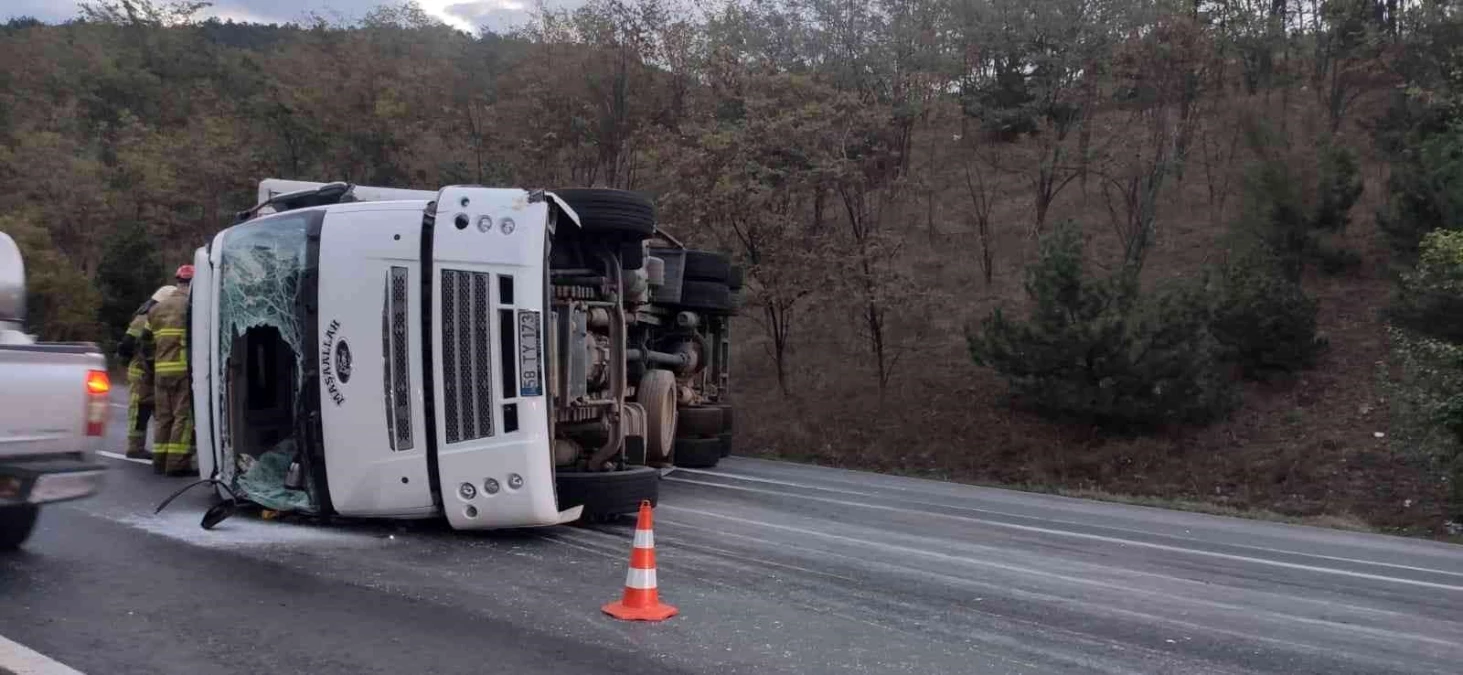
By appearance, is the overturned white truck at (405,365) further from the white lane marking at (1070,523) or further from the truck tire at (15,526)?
the white lane marking at (1070,523)

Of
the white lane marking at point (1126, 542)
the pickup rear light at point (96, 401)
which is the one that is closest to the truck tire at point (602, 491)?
the white lane marking at point (1126, 542)

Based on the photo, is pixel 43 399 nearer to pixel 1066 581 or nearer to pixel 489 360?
pixel 489 360

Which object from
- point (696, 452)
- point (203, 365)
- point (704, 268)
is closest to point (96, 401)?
point (203, 365)

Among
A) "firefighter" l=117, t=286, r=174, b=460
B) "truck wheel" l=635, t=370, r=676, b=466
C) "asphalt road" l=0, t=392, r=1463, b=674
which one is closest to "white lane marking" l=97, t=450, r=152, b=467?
"firefighter" l=117, t=286, r=174, b=460

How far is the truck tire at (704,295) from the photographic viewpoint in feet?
46.5

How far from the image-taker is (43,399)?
630 centimetres

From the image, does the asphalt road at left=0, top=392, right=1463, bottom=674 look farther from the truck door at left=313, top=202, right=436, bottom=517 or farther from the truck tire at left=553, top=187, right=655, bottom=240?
the truck tire at left=553, top=187, right=655, bottom=240

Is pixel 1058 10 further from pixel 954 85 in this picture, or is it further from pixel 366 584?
pixel 366 584

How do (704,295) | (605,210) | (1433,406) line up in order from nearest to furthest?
(605,210), (704,295), (1433,406)

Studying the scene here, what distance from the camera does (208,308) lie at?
909cm

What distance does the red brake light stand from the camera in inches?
259

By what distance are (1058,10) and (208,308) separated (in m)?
22.4

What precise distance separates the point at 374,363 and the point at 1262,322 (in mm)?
19501

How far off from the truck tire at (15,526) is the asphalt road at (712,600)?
0.12m
